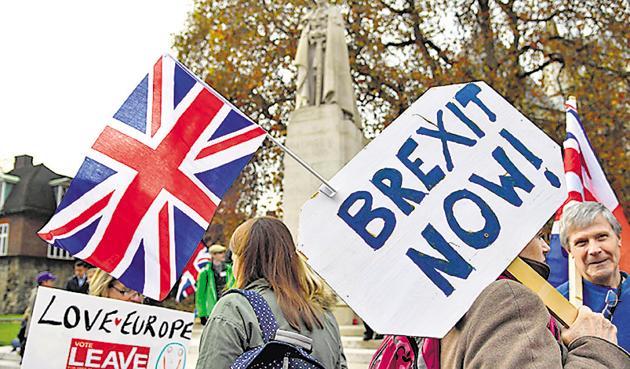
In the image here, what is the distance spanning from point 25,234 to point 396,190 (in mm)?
44058

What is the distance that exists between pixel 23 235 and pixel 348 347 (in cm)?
3825

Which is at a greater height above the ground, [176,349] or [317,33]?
[317,33]

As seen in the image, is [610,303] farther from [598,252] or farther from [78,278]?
[78,278]

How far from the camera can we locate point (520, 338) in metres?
1.38

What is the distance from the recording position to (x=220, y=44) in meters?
17.2

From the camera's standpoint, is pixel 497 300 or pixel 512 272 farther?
pixel 512 272

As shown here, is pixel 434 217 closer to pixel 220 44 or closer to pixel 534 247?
pixel 534 247

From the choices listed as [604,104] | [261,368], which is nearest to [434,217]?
[261,368]

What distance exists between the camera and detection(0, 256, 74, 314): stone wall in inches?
1534

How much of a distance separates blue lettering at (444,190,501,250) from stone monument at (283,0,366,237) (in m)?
7.99

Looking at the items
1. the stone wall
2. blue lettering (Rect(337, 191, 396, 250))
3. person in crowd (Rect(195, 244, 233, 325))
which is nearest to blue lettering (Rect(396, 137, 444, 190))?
blue lettering (Rect(337, 191, 396, 250))

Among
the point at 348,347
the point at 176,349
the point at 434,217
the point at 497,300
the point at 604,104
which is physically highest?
the point at 604,104

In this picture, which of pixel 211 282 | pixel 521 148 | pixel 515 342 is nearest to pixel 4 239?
pixel 211 282

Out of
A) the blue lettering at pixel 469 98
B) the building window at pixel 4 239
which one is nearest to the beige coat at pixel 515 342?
the blue lettering at pixel 469 98
